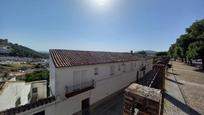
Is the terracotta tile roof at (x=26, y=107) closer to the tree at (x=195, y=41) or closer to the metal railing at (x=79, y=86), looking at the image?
the metal railing at (x=79, y=86)

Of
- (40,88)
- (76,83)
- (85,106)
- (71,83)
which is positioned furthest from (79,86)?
(40,88)

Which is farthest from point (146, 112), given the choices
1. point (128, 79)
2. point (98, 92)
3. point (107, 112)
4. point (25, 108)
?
point (128, 79)

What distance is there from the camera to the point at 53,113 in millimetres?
10938

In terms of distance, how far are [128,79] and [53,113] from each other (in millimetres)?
15042

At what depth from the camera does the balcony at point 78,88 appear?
39.0 ft

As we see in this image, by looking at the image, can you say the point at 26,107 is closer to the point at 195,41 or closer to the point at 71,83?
the point at 71,83

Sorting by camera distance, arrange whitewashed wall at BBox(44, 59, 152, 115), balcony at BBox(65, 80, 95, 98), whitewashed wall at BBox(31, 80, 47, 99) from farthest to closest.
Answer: whitewashed wall at BBox(31, 80, 47, 99) → balcony at BBox(65, 80, 95, 98) → whitewashed wall at BBox(44, 59, 152, 115)

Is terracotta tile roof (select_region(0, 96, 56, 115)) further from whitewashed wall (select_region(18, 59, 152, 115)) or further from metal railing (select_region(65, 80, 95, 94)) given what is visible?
metal railing (select_region(65, 80, 95, 94))

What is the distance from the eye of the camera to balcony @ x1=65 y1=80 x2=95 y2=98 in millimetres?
11891

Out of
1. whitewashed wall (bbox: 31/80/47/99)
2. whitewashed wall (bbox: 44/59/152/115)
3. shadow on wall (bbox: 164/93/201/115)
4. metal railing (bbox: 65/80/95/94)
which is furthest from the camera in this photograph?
whitewashed wall (bbox: 31/80/47/99)

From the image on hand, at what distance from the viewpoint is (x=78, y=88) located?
42.6 ft

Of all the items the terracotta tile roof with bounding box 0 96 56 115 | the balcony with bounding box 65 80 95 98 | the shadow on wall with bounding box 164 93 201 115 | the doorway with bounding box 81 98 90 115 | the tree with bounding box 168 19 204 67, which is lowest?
the doorway with bounding box 81 98 90 115

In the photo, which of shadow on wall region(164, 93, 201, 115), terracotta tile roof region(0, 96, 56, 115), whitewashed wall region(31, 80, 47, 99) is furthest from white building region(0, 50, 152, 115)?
shadow on wall region(164, 93, 201, 115)

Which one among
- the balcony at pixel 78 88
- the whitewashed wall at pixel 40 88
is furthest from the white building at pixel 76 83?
the whitewashed wall at pixel 40 88
